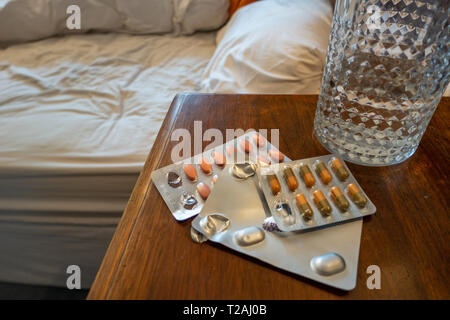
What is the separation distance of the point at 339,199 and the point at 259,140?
0.12 metres

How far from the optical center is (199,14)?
0.86 meters

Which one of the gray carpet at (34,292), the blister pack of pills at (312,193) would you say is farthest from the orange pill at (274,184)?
the gray carpet at (34,292)

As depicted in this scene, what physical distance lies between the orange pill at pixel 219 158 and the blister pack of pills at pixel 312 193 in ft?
0.14

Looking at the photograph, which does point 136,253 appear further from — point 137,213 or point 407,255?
point 407,255

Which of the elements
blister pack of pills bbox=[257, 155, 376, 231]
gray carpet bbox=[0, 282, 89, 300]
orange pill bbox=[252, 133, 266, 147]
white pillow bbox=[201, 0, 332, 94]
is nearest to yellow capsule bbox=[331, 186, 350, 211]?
blister pack of pills bbox=[257, 155, 376, 231]

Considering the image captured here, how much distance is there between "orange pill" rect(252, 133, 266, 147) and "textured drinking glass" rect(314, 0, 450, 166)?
0.26 ft

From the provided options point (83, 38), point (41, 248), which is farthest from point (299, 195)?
point (83, 38)

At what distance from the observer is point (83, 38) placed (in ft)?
2.87

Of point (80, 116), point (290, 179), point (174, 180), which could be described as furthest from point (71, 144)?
point (290, 179)

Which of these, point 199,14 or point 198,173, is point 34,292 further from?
point 199,14

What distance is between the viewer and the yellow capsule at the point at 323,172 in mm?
311

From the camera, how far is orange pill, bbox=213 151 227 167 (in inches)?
13.4

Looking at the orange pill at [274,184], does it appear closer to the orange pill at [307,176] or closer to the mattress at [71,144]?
the orange pill at [307,176]

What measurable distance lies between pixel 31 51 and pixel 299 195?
86 cm
